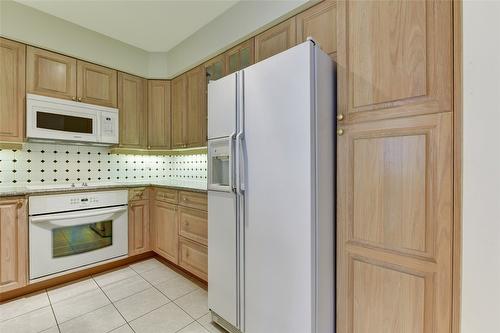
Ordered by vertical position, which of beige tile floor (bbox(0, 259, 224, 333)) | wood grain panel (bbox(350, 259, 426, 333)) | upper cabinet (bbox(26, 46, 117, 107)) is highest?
upper cabinet (bbox(26, 46, 117, 107))

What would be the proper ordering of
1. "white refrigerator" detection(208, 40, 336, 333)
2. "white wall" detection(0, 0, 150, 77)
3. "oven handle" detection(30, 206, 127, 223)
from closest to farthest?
1. "white refrigerator" detection(208, 40, 336, 333)
2. "oven handle" detection(30, 206, 127, 223)
3. "white wall" detection(0, 0, 150, 77)

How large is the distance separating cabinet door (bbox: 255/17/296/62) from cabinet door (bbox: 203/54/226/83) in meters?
0.48

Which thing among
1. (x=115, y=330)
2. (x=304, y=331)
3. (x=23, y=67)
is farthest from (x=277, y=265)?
(x=23, y=67)

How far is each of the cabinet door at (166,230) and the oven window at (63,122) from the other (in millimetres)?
1112

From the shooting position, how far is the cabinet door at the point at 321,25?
156cm

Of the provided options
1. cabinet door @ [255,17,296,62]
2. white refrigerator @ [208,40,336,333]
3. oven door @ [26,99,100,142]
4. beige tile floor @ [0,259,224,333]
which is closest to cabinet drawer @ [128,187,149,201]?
oven door @ [26,99,100,142]

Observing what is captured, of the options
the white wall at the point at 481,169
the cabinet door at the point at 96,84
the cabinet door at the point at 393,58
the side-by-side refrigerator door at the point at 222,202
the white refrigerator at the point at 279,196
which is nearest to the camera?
the white wall at the point at 481,169

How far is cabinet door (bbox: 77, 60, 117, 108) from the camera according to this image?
2.59 m

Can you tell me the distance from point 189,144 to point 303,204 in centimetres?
199

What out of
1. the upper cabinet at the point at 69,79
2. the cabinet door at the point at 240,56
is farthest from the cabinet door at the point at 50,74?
the cabinet door at the point at 240,56

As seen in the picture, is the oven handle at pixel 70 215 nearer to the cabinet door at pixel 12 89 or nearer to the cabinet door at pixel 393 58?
the cabinet door at pixel 12 89

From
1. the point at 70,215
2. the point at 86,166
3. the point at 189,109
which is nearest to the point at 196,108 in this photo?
the point at 189,109

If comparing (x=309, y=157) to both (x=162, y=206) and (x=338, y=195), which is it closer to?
(x=338, y=195)

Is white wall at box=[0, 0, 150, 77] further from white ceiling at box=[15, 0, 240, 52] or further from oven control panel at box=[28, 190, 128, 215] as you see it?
oven control panel at box=[28, 190, 128, 215]
